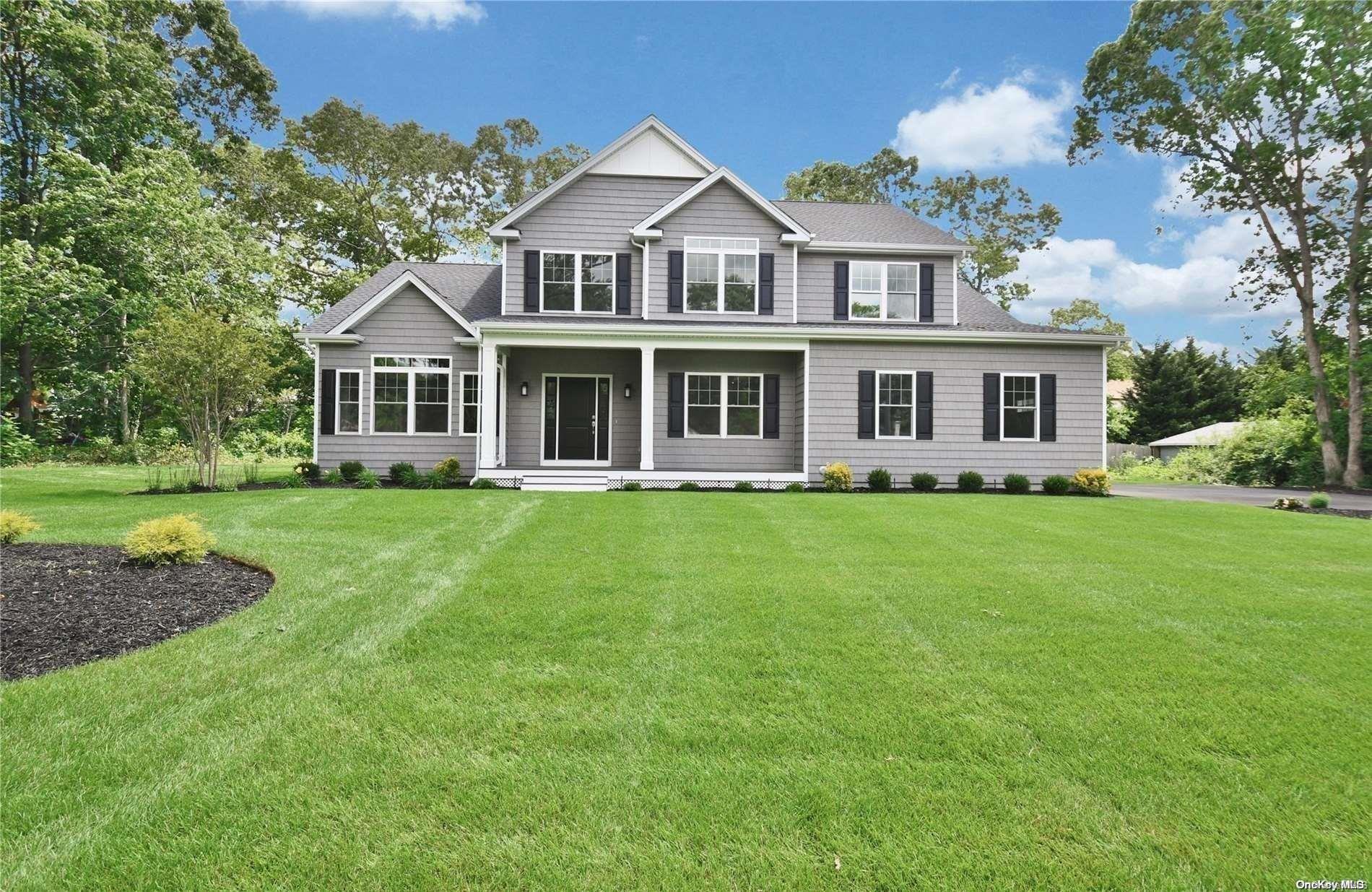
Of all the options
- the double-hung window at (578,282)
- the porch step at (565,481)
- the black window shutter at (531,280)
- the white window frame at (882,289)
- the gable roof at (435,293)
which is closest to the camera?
the porch step at (565,481)

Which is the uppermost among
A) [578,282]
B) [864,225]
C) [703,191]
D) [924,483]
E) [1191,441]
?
[703,191]

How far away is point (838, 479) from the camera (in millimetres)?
13320

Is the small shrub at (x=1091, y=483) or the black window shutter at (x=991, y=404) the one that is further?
the black window shutter at (x=991, y=404)

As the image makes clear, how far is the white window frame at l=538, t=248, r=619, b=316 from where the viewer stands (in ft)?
49.3

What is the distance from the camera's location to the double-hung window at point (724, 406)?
1496cm

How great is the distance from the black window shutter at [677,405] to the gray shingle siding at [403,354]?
4492 millimetres

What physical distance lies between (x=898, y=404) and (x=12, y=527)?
14009mm

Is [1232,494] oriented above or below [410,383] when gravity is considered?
below

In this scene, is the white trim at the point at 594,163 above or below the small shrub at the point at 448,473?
above

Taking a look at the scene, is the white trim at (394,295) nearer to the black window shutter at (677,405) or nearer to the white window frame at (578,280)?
A: the white window frame at (578,280)

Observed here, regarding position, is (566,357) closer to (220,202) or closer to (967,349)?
(967,349)

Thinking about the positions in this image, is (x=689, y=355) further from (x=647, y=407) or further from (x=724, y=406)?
(x=647, y=407)

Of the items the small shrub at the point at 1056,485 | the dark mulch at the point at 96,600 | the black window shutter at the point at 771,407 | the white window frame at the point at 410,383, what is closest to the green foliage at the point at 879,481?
the black window shutter at the point at 771,407

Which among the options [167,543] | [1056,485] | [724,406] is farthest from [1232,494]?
[167,543]
